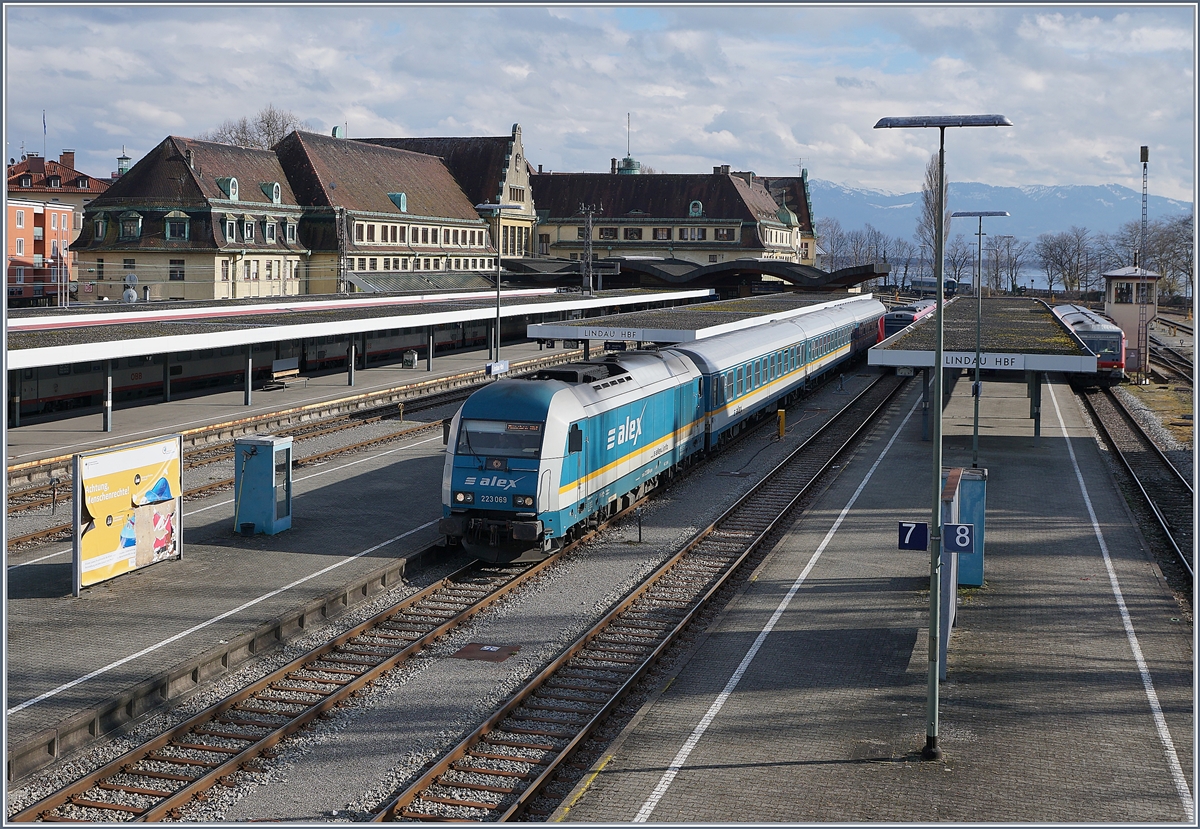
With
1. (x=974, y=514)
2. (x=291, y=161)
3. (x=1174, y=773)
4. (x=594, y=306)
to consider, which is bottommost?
(x=1174, y=773)

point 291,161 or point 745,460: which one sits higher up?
point 291,161

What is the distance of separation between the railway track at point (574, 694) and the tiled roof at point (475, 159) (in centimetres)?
7726

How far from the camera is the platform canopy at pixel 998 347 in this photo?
33969 millimetres

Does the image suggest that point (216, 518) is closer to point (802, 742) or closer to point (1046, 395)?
point (802, 742)

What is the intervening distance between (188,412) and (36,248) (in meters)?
53.0

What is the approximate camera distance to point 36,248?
8212 cm

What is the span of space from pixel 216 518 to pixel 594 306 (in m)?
39.7

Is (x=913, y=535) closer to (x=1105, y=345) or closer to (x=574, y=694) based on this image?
(x=574, y=694)

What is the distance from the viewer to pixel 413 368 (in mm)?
53781

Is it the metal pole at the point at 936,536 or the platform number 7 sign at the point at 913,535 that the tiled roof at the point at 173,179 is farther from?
the metal pole at the point at 936,536

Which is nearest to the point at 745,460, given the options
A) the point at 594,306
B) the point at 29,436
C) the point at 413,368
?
the point at 29,436

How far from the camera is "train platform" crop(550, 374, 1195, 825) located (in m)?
12.0

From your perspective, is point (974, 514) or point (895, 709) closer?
point (895, 709)

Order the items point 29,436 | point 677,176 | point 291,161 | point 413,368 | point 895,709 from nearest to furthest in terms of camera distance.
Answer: point 895,709, point 29,436, point 413,368, point 291,161, point 677,176
